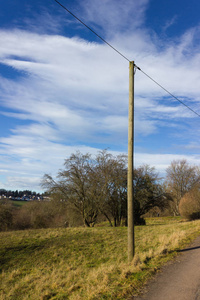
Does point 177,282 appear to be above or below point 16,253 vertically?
above

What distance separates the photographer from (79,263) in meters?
10.9

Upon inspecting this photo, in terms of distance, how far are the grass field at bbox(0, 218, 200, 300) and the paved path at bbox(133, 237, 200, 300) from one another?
28 cm

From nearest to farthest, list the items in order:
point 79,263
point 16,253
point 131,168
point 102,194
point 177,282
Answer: point 177,282
point 131,168
point 79,263
point 16,253
point 102,194

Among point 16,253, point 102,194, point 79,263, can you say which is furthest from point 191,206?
point 16,253

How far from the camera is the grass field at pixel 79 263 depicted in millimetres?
5703

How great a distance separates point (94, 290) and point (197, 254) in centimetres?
436

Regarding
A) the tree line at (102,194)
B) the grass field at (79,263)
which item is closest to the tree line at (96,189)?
the tree line at (102,194)

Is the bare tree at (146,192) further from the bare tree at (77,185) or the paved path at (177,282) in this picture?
the paved path at (177,282)

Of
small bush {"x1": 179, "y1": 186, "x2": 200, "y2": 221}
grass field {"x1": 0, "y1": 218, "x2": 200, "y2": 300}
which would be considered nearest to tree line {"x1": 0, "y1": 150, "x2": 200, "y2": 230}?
small bush {"x1": 179, "y1": 186, "x2": 200, "y2": 221}

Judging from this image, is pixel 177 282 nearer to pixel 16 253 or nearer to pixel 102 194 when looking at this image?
pixel 16 253

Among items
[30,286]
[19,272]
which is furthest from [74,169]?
[30,286]

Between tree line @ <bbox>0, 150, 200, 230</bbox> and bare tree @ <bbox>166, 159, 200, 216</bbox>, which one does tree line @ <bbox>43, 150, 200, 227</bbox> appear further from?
bare tree @ <bbox>166, 159, 200, 216</bbox>

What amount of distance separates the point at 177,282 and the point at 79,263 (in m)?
6.69

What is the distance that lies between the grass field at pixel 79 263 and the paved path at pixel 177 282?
0.28m
